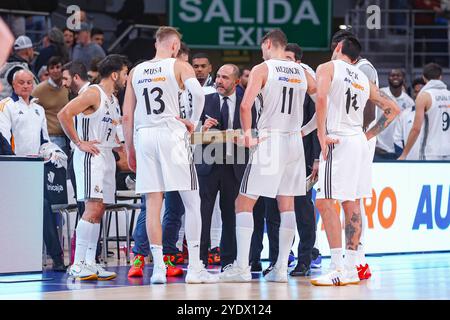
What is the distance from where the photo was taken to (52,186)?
39.5 feet

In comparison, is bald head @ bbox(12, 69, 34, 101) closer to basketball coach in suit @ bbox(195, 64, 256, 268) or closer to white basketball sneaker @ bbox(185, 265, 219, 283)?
basketball coach in suit @ bbox(195, 64, 256, 268)

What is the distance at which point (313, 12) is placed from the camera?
20.7 meters

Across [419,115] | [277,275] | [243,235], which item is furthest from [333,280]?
[419,115]

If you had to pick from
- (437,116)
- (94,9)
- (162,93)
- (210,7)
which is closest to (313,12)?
(210,7)

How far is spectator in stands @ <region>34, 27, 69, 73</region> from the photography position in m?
17.2

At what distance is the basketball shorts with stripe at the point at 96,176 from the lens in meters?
10.3

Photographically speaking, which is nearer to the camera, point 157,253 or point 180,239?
point 157,253

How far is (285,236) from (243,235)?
406 mm

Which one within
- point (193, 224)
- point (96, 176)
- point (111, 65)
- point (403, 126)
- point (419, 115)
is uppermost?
point (111, 65)

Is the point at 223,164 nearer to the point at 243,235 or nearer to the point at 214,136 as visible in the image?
the point at 214,136

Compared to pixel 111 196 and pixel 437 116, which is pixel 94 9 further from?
pixel 111 196

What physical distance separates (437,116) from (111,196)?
5925 mm

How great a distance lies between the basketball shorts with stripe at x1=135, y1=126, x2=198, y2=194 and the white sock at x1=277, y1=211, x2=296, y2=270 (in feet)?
3.02

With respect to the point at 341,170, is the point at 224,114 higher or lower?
higher
